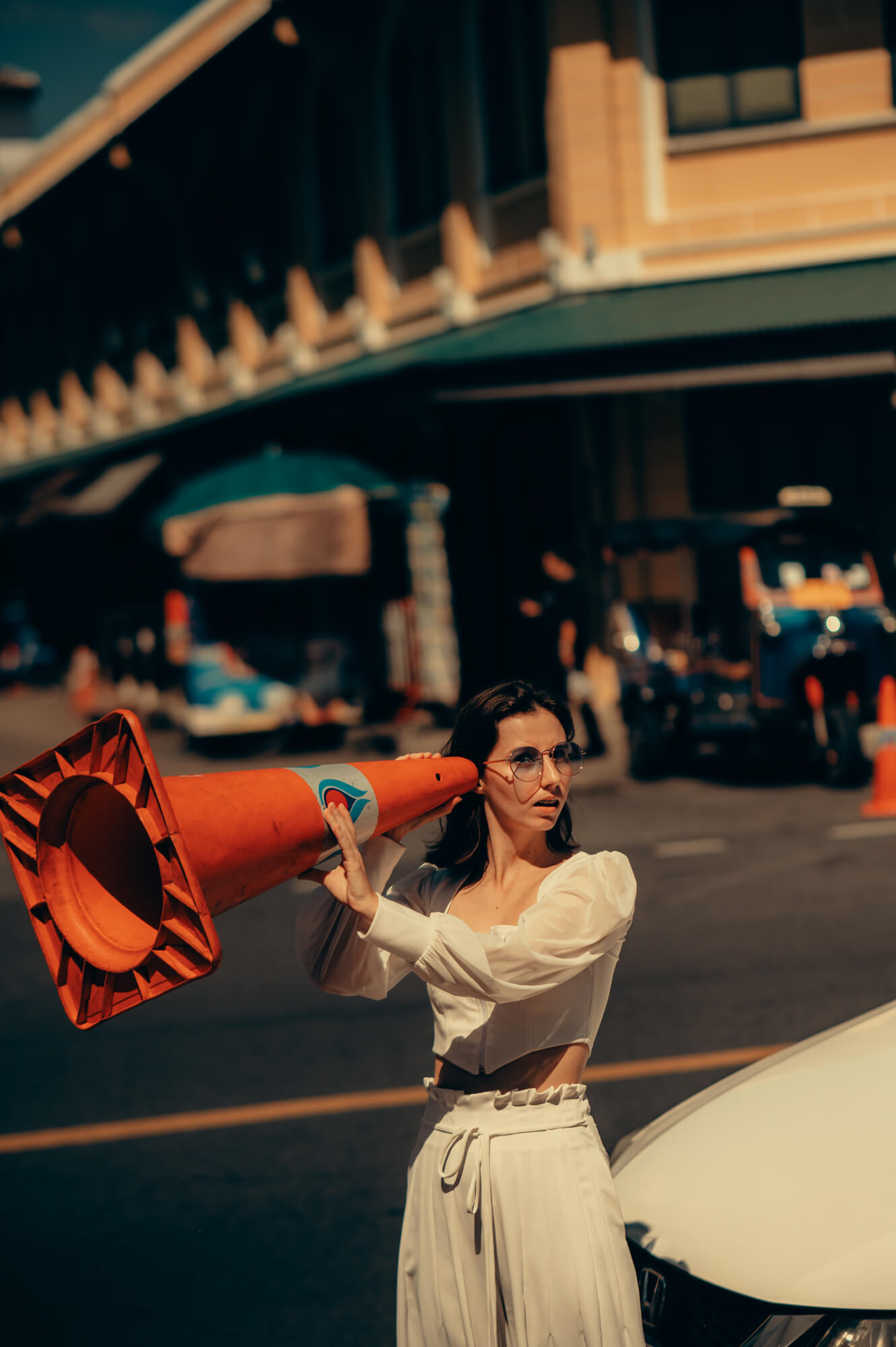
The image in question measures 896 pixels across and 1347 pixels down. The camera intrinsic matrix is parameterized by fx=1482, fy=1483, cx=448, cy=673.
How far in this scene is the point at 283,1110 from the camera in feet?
17.9

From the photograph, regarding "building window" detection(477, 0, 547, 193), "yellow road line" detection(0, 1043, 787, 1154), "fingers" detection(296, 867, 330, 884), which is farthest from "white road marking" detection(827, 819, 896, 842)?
"building window" detection(477, 0, 547, 193)

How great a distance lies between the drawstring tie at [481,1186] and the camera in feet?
8.36

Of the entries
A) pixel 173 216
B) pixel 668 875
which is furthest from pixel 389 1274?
pixel 173 216

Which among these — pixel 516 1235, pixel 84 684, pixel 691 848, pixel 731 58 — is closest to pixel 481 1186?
pixel 516 1235

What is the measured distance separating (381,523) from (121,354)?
509 inches

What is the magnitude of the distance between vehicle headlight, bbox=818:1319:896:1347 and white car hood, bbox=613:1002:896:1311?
0.03m

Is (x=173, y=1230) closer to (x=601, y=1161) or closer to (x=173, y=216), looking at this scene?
(x=601, y=1161)

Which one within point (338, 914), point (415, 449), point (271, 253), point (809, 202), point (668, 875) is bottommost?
point (668, 875)

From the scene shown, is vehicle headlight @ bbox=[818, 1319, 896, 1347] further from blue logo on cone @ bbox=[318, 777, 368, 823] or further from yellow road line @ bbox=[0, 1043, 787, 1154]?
yellow road line @ bbox=[0, 1043, 787, 1154]

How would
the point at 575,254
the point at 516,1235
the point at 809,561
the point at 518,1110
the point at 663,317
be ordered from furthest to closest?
the point at 575,254 → the point at 663,317 → the point at 809,561 → the point at 518,1110 → the point at 516,1235

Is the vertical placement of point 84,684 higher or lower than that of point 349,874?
lower

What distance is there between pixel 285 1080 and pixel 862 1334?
12.0 feet

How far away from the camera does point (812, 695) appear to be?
11.8 meters

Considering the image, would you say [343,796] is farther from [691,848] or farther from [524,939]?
[691,848]
